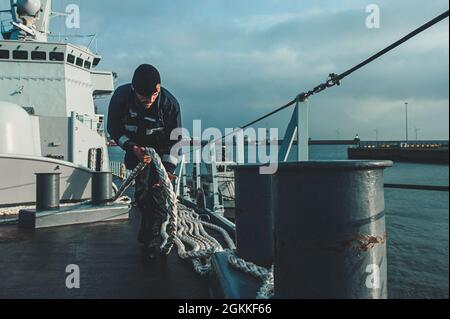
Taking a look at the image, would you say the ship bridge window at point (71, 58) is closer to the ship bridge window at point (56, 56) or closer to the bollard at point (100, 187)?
the ship bridge window at point (56, 56)

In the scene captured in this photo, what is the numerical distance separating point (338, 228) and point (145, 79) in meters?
2.02

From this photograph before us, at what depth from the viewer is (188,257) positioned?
3.27 metres

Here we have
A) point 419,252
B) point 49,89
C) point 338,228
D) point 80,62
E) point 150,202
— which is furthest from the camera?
point 80,62

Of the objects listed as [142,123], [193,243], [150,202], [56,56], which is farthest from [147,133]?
[56,56]

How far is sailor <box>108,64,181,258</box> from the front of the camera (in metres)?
3.28

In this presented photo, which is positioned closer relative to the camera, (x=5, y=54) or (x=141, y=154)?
(x=141, y=154)

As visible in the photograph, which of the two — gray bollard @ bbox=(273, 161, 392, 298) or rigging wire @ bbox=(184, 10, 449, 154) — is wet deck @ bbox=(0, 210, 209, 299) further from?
rigging wire @ bbox=(184, 10, 449, 154)

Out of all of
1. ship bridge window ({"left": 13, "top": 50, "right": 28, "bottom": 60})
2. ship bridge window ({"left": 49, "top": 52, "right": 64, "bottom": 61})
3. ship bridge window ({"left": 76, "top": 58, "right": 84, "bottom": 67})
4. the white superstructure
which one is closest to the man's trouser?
the white superstructure

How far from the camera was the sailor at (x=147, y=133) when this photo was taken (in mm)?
3279

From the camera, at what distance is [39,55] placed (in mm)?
13477

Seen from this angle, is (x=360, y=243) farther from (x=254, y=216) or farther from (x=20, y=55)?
(x=20, y=55)

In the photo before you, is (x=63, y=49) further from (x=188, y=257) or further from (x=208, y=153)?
(x=188, y=257)

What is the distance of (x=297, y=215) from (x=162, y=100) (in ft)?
6.66

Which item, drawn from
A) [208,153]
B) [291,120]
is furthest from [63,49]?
[291,120]
